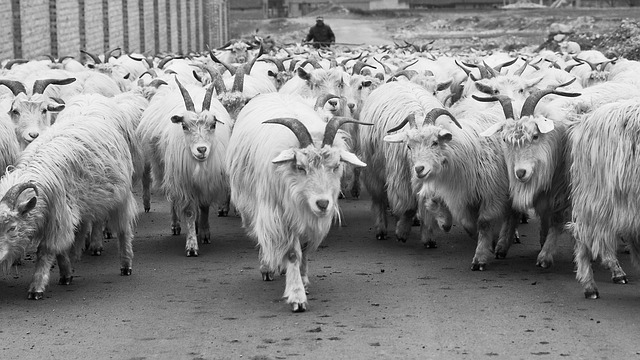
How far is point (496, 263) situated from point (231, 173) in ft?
8.26

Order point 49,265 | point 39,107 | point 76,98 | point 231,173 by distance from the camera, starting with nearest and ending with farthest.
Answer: point 49,265 → point 231,173 → point 76,98 → point 39,107

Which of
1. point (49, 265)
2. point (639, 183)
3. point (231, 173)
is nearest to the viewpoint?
point (639, 183)

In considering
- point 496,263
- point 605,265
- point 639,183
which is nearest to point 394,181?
point 496,263

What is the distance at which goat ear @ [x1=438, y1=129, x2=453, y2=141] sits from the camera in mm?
10008

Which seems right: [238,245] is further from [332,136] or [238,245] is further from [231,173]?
[332,136]

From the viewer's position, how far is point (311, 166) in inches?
332

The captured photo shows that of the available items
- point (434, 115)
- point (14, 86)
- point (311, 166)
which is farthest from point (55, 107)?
point (311, 166)

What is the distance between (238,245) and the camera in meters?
11.5

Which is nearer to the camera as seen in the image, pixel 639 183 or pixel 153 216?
pixel 639 183

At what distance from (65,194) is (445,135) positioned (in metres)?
3.28

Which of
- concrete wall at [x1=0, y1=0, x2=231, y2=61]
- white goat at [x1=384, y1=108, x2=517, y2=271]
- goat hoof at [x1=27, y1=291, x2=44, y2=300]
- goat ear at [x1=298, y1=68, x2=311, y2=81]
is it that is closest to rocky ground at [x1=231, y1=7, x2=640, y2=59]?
concrete wall at [x1=0, y1=0, x2=231, y2=61]

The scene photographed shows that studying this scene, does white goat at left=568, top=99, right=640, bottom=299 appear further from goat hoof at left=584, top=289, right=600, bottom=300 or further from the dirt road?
the dirt road

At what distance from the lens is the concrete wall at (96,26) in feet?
81.3

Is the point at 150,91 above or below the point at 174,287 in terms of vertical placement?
above
